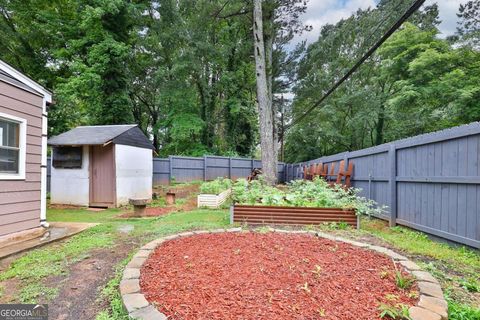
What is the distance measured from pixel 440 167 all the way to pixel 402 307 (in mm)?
2716

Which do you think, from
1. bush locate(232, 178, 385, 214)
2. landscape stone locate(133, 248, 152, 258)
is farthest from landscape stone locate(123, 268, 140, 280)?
bush locate(232, 178, 385, 214)

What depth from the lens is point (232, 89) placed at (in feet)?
56.9

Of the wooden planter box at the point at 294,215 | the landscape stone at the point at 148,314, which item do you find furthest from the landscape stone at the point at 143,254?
the wooden planter box at the point at 294,215

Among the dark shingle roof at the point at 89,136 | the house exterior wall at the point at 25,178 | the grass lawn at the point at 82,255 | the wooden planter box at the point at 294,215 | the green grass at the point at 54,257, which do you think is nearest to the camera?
the grass lawn at the point at 82,255

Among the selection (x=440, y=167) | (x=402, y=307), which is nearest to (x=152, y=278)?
(x=402, y=307)

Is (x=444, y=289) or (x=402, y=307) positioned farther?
(x=444, y=289)

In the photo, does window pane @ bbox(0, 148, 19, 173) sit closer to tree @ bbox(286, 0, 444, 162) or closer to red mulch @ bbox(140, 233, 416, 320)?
red mulch @ bbox(140, 233, 416, 320)

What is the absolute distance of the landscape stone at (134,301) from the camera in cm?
187

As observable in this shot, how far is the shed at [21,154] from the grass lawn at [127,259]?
Answer: 84 cm

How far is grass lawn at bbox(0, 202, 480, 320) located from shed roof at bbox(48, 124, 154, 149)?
3.36 metres

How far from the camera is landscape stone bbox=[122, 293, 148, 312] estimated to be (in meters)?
1.87

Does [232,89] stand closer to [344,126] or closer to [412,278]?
[344,126]

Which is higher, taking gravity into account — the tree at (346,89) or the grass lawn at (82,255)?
the tree at (346,89)

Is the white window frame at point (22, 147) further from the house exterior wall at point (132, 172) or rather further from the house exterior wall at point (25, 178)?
the house exterior wall at point (132, 172)
